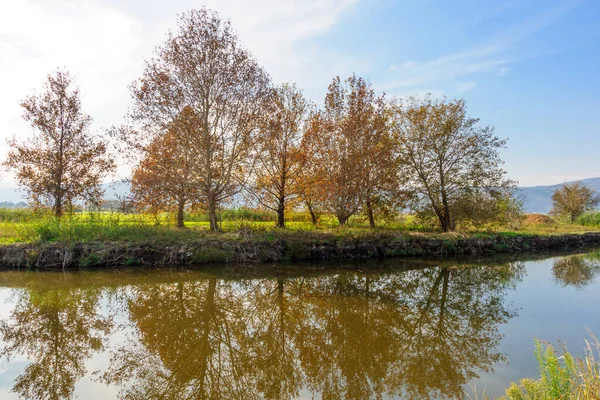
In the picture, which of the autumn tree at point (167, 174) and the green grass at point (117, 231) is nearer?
the green grass at point (117, 231)

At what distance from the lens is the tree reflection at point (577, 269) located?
13.0 metres

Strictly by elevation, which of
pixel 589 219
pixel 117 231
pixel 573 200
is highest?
pixel 573 200

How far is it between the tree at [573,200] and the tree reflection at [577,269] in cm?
1972

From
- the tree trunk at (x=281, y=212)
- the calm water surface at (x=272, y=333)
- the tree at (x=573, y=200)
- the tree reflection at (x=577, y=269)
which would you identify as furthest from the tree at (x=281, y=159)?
the tree at (x=573, y=200)

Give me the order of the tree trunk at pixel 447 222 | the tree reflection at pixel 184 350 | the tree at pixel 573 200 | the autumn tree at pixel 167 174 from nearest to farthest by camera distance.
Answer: the tree reflection at pixel 184 350 < the autumn tree at pixel 167 174 < the tree trunk at pixel 447 222 < the tree at pixel 573 200

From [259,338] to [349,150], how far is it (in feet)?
44.2

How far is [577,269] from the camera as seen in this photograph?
15594mm

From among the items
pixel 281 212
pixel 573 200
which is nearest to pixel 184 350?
pixel 281 212

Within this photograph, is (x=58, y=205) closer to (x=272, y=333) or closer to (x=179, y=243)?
(x=179, y=243)

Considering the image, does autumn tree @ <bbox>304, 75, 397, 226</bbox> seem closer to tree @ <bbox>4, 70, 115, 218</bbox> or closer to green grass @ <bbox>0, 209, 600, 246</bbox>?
green grass @ <bbox>0, 209, 600, 246</bbox>

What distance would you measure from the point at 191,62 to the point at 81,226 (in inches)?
350

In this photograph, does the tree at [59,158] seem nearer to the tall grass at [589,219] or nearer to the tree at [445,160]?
the tree at [445,160]

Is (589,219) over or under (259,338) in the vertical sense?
over

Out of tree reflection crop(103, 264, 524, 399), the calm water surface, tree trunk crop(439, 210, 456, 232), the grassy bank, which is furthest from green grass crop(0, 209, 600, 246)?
tree reflection crop(103, 264, 524, 399)
